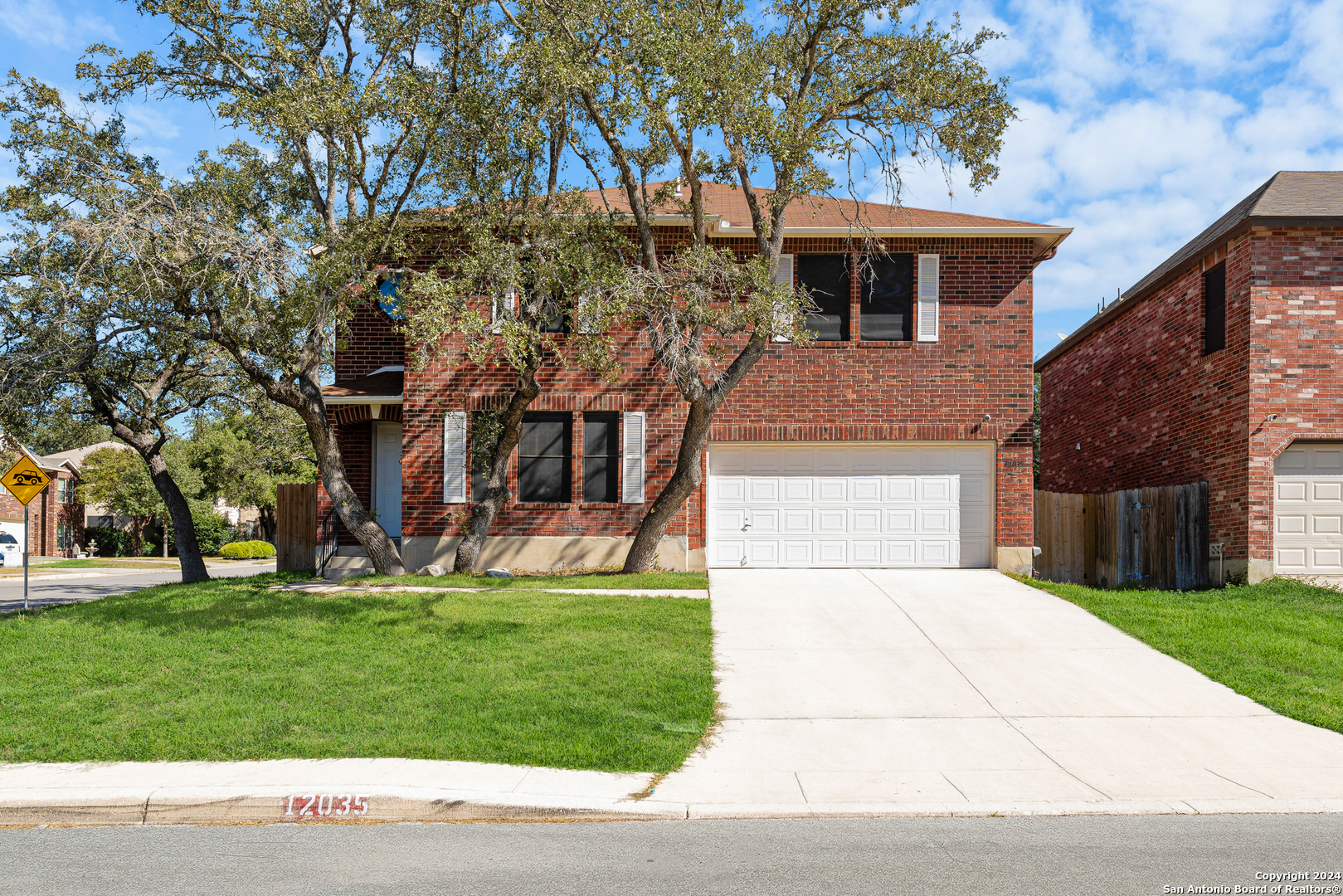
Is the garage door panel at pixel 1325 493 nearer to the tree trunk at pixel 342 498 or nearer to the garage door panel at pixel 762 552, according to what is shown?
the garage door panel at pixel 762 552

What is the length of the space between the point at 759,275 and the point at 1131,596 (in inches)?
287

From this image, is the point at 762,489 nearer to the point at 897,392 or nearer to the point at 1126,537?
the point at 897,392

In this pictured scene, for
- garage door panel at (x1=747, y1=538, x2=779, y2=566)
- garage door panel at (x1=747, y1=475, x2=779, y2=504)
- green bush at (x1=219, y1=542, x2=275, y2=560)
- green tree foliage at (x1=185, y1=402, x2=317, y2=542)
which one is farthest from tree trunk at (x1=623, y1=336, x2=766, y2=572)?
green bush at (x1=219, y1=542, x2=275, y2=560)

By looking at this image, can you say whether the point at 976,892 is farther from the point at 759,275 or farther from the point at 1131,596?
the point at 1131,596

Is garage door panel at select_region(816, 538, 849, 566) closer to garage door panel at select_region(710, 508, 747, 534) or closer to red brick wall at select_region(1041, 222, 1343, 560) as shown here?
garage door panel at select_region(710, 508, 747, 534)

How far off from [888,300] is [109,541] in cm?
4216

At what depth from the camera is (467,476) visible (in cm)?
1558

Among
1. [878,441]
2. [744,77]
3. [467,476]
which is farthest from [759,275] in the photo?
[467,476]

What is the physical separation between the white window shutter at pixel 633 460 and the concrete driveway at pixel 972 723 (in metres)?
3.27

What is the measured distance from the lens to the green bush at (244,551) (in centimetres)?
4081

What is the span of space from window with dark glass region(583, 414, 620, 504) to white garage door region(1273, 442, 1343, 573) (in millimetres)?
10349

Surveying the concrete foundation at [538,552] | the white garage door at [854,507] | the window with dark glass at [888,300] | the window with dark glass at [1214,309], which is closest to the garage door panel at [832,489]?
the white garage door at [854,507]

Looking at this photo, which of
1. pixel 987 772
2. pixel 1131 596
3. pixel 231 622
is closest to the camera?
pixel 987 772

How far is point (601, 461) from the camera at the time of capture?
51.3ft
